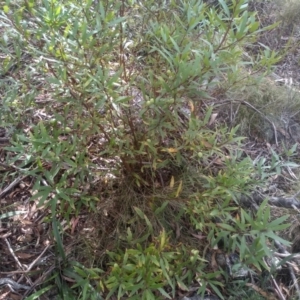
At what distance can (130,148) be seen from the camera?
1.70 m

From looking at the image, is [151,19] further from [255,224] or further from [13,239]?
[13,239]

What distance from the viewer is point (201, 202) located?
1.67 m

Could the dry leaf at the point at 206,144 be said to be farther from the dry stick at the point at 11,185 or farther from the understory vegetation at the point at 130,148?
the dry stick at the point at 11,185

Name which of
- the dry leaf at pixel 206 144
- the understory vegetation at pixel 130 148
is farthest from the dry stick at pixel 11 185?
the dry leaf at pixel 206 144

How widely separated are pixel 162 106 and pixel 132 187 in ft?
1.63

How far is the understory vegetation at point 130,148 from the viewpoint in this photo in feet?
4.67

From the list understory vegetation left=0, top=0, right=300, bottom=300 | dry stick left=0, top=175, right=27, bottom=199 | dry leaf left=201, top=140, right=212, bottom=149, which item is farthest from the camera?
dry stick left=0, top=175, right=27, bottom=199

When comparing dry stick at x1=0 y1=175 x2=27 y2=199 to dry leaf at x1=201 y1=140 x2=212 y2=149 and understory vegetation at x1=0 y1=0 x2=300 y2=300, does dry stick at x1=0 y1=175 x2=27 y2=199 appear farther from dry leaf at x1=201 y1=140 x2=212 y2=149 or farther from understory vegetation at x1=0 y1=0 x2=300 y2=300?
dry leaf at x1=201 y1=140 x2=212 y2=149

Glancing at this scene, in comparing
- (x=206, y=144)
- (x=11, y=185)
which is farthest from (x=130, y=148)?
(x=11, y=185)

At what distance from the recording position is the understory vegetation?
56.0 inches

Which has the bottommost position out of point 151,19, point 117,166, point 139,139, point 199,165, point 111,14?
point 199,165

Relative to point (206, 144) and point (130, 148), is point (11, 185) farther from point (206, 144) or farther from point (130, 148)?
point (206, 144)

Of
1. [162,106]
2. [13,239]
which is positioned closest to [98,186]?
[13,239]

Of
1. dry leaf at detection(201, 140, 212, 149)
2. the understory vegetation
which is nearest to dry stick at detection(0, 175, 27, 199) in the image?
the understory vegetation
